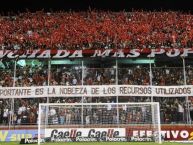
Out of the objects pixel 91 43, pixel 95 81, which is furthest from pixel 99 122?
pixel 91 43

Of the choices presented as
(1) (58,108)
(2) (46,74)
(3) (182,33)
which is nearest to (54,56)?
(2) (46,74)

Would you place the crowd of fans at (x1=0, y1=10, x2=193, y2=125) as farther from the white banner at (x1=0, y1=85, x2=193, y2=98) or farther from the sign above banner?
the sign above banner

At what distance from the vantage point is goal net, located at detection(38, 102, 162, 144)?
17.0 m

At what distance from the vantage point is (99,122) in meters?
17.6

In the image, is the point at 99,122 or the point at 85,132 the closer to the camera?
the point at 85,132

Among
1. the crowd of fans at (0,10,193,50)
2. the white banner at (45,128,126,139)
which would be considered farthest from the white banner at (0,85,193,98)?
the crowd of fans at (0,10,193,50)

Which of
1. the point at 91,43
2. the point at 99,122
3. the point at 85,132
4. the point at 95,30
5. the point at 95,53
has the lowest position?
the point at 85,132

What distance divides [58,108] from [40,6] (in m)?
17.7

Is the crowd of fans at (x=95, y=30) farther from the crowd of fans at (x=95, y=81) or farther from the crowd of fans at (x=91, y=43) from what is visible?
the crowd of fans at (x=95, y=81)

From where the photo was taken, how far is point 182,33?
27703mm

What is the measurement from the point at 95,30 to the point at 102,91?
9.35m

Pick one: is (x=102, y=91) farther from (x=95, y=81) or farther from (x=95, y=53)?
(x=95, y=53)

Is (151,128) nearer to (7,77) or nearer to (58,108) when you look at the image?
(58,108)

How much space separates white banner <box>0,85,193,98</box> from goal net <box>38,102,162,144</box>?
133 cm
